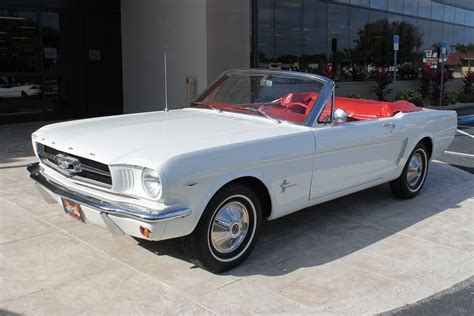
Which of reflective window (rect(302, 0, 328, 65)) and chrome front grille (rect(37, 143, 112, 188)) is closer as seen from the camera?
chrome front grille (rect(37, 143, 112, 188))

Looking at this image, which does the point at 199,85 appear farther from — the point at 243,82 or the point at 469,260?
the point at 469,260

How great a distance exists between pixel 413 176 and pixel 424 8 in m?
17.5

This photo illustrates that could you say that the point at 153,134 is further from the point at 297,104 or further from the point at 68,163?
the point at 297,104

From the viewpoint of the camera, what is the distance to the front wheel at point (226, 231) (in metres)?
3.95

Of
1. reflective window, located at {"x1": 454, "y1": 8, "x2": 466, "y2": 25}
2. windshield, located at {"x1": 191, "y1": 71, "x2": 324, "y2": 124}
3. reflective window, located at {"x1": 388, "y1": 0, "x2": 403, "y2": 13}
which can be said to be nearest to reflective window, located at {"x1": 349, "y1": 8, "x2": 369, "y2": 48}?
reflective window, located at {"x1": 388, "y1": 0, "x2": 403, "y2": 13}

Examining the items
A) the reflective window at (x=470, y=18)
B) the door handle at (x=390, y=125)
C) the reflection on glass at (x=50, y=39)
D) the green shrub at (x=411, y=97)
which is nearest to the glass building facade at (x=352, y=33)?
the reflective window at (x=470, y=18)

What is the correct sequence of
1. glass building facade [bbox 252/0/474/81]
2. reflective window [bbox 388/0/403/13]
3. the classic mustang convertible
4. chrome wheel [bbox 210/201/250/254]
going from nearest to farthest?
the classic mustang convertible < chrome wheel [bbox 210/201/250/254] < glass building facade [bbox 252/0/474/81] < reflective window [bbox 388/0/403/13]

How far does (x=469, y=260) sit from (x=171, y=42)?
363 inches

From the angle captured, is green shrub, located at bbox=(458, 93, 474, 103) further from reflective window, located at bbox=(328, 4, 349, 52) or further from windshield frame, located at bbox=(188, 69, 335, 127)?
windshield frame, located at bbox=(188, 69, 335, 127)

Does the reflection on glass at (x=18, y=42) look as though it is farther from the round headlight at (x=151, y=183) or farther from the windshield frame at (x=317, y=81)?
the round headlight at (x=151, y=183)

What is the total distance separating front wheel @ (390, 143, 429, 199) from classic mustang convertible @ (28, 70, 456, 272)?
317 millimetres

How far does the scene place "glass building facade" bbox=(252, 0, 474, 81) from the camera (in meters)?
14.9

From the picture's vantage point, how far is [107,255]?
4.46m

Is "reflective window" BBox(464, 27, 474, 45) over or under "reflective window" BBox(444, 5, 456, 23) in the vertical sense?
under
